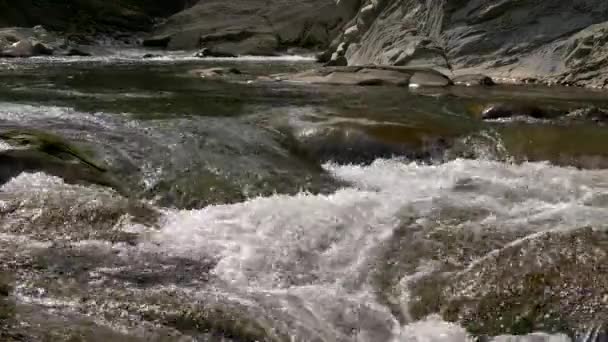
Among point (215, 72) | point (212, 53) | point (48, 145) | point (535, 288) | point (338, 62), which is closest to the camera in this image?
point (535, 288)

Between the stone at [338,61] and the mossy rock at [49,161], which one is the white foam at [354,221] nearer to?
the mossy rock at [49,161]

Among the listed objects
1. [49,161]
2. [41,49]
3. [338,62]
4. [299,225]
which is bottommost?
[41,49]

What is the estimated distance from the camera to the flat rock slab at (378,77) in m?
15.6

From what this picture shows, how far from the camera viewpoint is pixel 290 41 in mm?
34969

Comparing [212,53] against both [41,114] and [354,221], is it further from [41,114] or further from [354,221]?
[354,221]

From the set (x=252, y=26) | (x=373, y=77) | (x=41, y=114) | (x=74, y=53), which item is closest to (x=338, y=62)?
(x=373, y=77)

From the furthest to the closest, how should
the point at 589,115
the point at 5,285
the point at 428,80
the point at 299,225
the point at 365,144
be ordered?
the point at 428,80 → the point at 589,115 → the point at 365,144 → the point at 299,225 → the point at 5,285

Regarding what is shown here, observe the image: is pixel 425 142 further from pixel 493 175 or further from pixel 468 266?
pixel 468 266

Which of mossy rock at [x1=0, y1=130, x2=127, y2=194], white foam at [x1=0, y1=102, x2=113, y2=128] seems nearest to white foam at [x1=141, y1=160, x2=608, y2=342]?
mossy rock at [x1=0, y1=130, x2=127, y2=194]

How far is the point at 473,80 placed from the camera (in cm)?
1589

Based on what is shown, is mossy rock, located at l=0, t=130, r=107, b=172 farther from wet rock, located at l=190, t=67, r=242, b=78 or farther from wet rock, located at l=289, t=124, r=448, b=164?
wet rock, located at l=190, t=67, r=242, b=78

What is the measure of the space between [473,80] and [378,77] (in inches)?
88.5

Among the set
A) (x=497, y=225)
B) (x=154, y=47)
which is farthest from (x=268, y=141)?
(x=154, y=47)

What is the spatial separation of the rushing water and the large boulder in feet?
76.4
